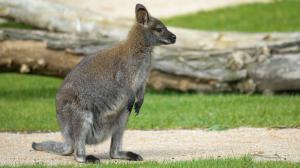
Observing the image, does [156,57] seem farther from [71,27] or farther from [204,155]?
[204,155]

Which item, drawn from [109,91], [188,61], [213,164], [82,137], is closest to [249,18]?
[188,61]

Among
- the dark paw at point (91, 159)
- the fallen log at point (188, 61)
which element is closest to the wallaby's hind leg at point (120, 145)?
the dark paw at point (91, 159)

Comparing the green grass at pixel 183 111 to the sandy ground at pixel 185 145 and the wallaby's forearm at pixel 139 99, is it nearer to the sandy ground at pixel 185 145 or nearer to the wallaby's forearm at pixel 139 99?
the sandy ground at pixel 185 145

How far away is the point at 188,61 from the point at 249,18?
783 cm

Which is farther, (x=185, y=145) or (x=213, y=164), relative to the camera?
(x=185, y=145)

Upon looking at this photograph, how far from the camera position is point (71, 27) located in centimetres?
1538

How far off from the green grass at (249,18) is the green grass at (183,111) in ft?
20.7

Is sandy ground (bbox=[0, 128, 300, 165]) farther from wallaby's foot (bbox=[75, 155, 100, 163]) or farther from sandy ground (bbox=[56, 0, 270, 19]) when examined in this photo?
sandy ground (bbox=[56, 0, 270, 19])

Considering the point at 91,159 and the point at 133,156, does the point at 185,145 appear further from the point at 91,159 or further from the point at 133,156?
the point at 91,159

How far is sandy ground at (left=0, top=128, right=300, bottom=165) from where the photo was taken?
31.3 ft

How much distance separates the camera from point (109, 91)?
30.9ft

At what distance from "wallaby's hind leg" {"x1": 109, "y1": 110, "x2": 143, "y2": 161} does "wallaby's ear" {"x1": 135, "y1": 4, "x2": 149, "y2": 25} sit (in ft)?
3.83

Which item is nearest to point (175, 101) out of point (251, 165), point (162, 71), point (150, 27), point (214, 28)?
point (162, 71)

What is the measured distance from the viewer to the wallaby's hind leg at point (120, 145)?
953cm
